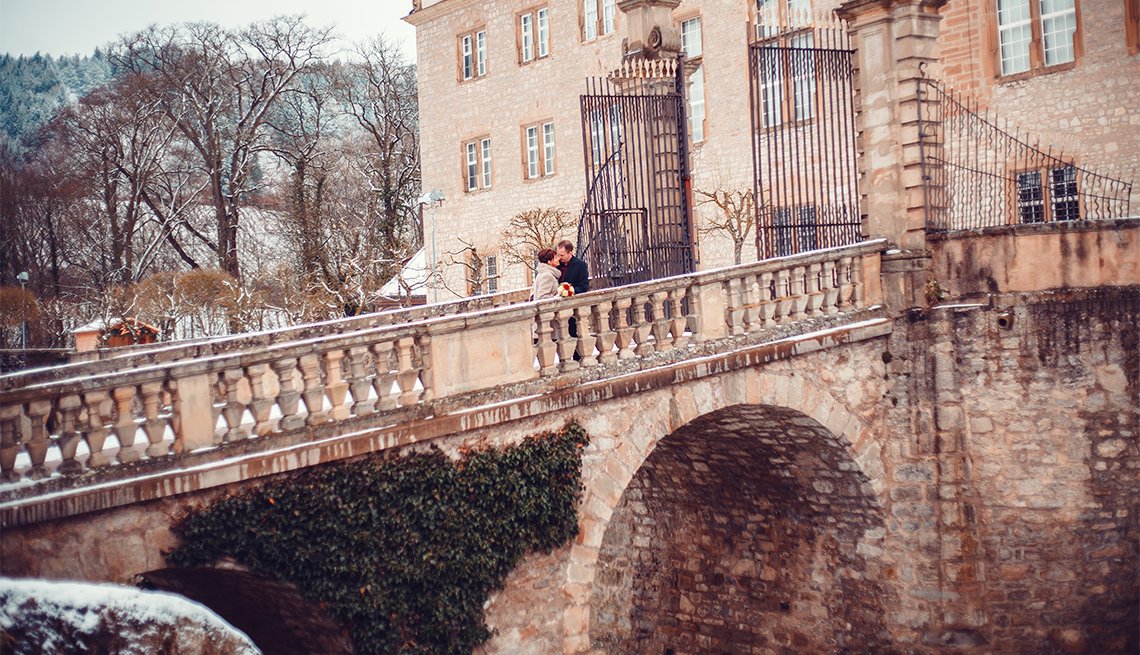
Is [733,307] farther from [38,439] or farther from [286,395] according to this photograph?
[38,439]

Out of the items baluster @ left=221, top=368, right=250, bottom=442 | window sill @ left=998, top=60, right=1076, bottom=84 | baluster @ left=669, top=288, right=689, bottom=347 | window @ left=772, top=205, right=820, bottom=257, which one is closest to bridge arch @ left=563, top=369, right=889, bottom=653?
baluster @ left=669, top=288, right=689, bottom=347

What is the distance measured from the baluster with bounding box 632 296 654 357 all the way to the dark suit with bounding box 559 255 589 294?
1.18 m

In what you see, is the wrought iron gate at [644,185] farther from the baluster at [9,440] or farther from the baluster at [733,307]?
the baluster at [9,440]

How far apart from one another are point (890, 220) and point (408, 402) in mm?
7245

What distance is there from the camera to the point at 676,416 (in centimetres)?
1266

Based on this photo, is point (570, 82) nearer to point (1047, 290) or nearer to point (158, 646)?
point (1047, 290)

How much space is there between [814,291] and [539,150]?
20573 millimetres

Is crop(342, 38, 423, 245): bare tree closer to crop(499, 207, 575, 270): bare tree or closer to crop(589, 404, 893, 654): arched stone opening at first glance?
crop(499, 207, 575, 270): bare tree

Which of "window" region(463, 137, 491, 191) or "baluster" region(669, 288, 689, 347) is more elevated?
"window" region(463, 137, 491, 191)

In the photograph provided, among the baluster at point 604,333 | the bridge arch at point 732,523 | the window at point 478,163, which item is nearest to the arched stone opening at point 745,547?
the bridge arch at point 732,523

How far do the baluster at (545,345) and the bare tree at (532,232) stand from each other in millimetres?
14759

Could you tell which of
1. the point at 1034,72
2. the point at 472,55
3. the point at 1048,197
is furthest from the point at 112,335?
the point at 1034,72

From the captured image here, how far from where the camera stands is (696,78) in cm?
2981

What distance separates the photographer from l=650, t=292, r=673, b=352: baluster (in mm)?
12586
